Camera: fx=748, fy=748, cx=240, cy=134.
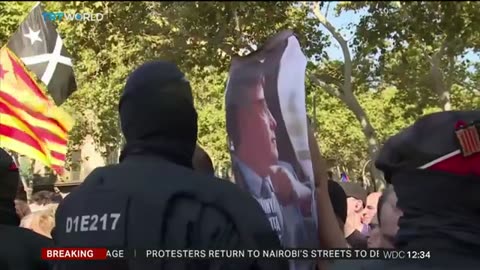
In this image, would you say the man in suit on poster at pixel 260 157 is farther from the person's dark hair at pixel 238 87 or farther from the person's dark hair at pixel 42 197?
the person's dark hair at pixel 42 197

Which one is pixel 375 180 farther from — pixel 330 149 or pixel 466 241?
pixel 466 241

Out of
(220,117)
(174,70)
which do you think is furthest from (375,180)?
(174,70)

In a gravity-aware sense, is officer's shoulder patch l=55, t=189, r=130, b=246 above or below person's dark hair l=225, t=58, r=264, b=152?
below

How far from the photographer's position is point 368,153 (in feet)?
5.93

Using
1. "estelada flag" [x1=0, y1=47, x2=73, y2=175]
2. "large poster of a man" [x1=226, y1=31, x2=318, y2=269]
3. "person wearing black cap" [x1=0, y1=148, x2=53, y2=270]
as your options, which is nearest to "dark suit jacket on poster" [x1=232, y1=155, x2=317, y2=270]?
"large poster of a man" [x1=226, y1=31, x2=318, y2=269]

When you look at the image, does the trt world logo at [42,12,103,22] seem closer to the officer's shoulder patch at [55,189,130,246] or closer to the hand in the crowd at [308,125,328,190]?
the officer's shoulder patch at [55,189,130,246]

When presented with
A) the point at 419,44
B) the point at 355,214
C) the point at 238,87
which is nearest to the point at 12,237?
the point at 238,87

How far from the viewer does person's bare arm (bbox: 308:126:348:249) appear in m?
1.92

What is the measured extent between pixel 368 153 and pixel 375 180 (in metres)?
0.13

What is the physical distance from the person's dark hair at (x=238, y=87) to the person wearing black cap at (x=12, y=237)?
894 mm

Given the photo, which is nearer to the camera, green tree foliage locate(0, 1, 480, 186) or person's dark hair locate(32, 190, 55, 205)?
green tree foliage locate(0, 1, 480, 186)

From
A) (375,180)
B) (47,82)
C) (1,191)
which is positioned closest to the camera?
(375,180)

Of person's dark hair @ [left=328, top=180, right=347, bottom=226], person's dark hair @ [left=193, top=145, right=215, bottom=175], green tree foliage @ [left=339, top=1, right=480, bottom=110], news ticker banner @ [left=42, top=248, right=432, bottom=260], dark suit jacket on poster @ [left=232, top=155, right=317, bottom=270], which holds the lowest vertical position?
news ticker banner @ [left=42, top=248, right=432, bottom=260]

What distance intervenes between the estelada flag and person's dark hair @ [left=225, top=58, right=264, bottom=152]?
0.57 m
